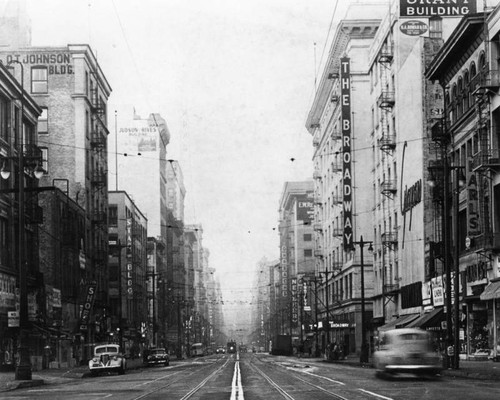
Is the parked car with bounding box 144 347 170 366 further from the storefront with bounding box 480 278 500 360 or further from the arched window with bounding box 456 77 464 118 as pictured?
the arched window with bounding box 456 77 464 118

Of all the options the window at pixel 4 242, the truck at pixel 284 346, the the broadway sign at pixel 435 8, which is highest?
the the broadway sign at pixel 435 8

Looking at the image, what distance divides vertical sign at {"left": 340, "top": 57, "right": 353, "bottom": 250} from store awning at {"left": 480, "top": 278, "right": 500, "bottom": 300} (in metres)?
40.4

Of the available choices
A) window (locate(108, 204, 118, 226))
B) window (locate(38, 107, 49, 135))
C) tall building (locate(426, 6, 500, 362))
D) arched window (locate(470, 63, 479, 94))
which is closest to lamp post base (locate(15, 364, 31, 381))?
tall building (locate(426, 6, 500, 362))

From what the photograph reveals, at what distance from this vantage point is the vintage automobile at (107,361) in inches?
2149

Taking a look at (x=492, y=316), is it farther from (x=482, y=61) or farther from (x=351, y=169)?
(x=351, y=169)

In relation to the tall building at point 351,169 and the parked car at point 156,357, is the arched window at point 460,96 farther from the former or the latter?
the parked car at point 156,357

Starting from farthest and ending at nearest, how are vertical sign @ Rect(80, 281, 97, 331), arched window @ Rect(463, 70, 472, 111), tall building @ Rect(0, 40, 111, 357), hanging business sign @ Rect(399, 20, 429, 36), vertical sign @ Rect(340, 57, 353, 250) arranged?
vertical sign @ Rect(340, 57, 353, 250), tall building @ Rect(0, 40, 111, 357), vertical sign @ Rect(80, 281, 97, 331), hanging business sign @ Rect(399, 20, 429, 36), arched window @ Rect(463, 70, 472, 111)

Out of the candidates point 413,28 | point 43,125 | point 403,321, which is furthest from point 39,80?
point 403,321

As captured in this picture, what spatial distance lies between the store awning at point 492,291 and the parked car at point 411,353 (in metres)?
10.7

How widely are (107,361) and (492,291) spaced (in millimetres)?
22167

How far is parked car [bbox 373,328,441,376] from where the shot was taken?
36.8 metres

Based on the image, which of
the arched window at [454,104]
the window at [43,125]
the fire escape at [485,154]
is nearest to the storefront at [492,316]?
the fire escape at [485,154]

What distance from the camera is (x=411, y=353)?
1459 inches

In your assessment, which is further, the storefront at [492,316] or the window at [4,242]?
the window at [4,242]
